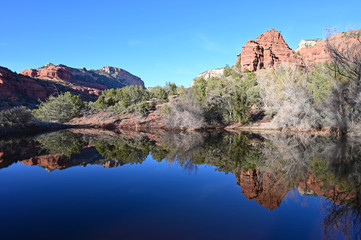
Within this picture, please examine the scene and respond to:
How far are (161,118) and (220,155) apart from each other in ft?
97.7

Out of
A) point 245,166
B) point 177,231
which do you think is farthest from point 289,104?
point 177,231

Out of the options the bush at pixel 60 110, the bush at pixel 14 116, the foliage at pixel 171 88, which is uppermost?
the foliage at pixel 171 88

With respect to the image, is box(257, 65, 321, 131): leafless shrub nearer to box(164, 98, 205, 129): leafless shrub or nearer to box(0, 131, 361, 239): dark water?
box(164, 98, 205, 129): leafless shrub

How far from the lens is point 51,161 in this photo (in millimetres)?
13414

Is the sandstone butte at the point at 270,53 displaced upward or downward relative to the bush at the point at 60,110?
upward

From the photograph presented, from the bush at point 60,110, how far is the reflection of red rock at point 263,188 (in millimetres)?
51485

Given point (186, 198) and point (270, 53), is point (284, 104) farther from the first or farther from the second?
point (270, 53)

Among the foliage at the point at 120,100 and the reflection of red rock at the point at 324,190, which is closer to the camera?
the reflection of red rock at the point at 324,190

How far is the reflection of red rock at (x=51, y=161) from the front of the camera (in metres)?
12.3

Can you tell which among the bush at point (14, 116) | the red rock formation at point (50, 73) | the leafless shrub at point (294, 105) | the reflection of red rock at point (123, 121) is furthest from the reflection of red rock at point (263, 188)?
the red rock formation at point (50, 73)

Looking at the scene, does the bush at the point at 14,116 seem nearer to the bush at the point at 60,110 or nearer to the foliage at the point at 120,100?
the bush at the point at 60,110

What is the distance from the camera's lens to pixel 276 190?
764cm

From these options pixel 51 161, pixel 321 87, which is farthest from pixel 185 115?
pixel 51 161

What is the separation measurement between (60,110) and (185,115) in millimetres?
34381
